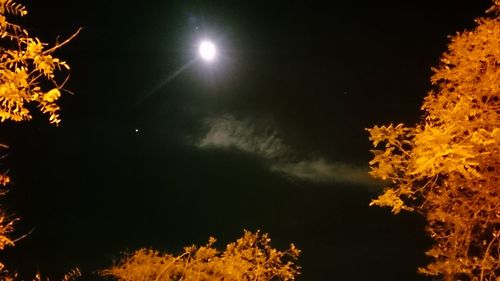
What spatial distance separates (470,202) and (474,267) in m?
1.17

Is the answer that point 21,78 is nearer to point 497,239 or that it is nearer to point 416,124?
point 416,124

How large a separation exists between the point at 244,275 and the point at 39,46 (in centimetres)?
1847

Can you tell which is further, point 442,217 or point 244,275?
point 244,275

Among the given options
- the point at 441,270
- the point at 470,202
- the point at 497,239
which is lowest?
the point at 441,270

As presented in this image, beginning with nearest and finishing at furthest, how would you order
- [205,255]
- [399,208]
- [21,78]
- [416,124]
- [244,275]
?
[21,78] → [399,208] → [416,124] → [244,275] → [205,255]

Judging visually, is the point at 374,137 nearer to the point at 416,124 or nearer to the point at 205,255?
the point at 416,124

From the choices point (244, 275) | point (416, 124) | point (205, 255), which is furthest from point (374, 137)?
point (205, 255)

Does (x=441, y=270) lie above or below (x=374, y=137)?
below

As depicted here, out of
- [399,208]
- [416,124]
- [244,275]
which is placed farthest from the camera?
[244,275]

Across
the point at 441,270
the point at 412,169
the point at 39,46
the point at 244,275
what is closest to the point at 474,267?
the point at 441,270

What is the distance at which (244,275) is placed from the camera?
859 inches

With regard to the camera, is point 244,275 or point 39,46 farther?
point 244,275

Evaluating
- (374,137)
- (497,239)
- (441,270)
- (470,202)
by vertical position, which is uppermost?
(374,137)

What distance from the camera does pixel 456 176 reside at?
9.41 m
